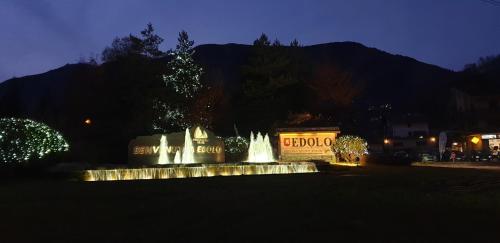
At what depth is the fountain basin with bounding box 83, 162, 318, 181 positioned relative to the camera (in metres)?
20.2

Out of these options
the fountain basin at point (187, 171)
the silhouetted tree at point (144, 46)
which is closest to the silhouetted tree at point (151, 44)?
the silhouetted tree at point (144, 46)

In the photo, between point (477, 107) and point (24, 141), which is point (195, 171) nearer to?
point (24, 141)

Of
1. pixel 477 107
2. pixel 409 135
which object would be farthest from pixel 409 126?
pixel 477 107

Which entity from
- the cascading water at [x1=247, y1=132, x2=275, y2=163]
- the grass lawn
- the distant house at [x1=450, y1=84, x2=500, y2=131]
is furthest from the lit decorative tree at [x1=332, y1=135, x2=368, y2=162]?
the distant house at [x1=450, y1=84, x2=500, y2=131]

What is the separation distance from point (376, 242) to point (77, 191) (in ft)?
33.6

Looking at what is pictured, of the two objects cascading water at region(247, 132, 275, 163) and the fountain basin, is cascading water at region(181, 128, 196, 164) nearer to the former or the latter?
cascading water at region(247, 132, 275, 163)

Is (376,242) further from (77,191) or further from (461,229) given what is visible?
→ (77,191)

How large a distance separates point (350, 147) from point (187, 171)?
45.3 ft

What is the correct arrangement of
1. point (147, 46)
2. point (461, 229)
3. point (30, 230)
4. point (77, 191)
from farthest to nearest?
1. point (147, 46)
2. point (77, 191)
3. point (30, 230)
4. point (461, 229)

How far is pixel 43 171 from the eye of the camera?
21.7 meters

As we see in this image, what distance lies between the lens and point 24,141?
22578mm

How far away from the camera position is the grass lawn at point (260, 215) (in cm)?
701

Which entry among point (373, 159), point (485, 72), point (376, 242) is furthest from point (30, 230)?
point (485, 72)

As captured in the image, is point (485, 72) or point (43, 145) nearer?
point (43, 145)
